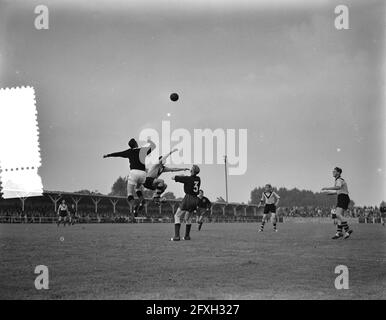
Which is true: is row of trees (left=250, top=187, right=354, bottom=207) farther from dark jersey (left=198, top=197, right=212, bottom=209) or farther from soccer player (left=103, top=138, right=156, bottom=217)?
soccer player (left=103, top=138, right=156, bottom=217)

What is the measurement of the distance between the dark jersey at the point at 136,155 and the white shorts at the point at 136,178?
0.52 feet

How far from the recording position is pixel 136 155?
13.3 metres

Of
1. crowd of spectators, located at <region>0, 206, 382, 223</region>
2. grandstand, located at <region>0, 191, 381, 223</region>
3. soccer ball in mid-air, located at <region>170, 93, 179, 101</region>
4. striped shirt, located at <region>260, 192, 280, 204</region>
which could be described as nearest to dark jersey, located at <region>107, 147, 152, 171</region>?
soccer ball in mid-air, located at <region>170, 93, 179, 101</region>

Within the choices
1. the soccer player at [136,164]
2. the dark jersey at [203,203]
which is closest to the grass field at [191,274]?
the soccer player at [136,164]

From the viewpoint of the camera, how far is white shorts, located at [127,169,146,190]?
13297mm

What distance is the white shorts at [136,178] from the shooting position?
13.3 metres

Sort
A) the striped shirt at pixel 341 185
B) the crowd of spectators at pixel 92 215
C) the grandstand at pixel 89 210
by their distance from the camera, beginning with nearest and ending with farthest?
1. the striped shirt at pixel 341 185
2. the crowd of spectators at pixel 92 215
3. the grandstand at pixel 89 210

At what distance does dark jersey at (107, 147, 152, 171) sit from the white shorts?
6.3 inches

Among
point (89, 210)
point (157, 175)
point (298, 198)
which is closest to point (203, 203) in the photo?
point (157, 175)

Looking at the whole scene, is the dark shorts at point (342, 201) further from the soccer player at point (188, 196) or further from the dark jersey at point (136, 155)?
the dark jersey at point (136, 155)
